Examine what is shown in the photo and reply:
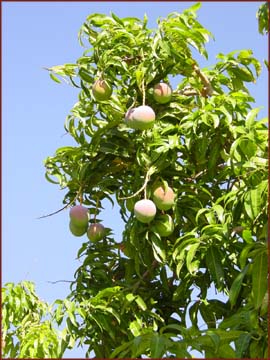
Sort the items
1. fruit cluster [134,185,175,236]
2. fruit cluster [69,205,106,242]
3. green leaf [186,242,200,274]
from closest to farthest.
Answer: green leaf [186,242,200,274]
fruit cluster [134,185,175,236]
fruit cluster [69,205,106,242]

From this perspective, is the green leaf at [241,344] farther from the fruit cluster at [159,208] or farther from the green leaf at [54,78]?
the green leaf at [54,78]

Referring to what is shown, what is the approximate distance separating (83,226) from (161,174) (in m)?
0.36

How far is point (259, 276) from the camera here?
5.97ft

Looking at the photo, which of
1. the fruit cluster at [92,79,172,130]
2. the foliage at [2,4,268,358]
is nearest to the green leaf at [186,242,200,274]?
the foliage at [2,4,268,358]

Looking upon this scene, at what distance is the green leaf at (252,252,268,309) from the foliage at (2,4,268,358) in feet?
0.55

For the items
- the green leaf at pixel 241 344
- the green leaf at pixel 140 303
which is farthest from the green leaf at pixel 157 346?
the green leaf at pixel 140 303

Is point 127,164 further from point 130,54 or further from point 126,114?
point 130,54

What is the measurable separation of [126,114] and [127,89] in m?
0.17

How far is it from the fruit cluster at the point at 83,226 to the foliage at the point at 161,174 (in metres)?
0.06

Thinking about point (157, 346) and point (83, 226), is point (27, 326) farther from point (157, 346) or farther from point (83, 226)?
point (157, 346)

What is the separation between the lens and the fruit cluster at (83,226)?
260 centimetres

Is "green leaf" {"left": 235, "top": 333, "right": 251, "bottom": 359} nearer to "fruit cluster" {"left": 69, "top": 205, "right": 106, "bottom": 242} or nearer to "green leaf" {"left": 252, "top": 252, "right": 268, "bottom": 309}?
"green leaf" {"left": 252, "top": 252, "right": 268, "bottom": 309}

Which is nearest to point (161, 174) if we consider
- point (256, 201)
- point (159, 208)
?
point (159, 208)

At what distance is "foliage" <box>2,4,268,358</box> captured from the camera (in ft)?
7.27
